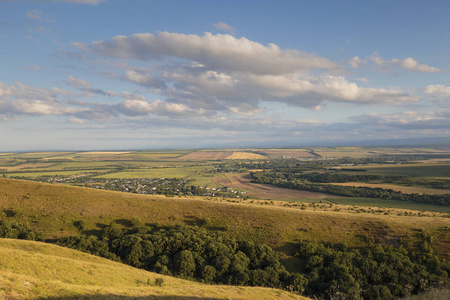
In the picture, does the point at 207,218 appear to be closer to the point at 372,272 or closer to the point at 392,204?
the point at 372,272

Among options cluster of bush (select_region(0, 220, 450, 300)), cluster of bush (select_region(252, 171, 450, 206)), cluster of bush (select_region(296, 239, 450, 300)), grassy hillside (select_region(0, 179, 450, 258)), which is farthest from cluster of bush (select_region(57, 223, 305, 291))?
cluster of bush (select_region(252, 171, 450, 206))

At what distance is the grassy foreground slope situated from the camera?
1878 cm

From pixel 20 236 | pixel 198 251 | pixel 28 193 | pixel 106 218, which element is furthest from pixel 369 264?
pixel 28 193

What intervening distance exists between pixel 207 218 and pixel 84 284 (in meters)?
34.4

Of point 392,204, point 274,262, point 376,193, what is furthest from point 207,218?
point 376,193

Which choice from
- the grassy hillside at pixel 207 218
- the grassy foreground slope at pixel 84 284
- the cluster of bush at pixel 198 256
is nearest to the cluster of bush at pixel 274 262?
the cluster of bush at pixel 198 256

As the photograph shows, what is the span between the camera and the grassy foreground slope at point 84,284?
18.8 meters

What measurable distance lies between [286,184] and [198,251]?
464ft

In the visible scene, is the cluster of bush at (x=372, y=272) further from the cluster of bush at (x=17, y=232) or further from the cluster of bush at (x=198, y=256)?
the cluster of bush at (x=17, y=232)

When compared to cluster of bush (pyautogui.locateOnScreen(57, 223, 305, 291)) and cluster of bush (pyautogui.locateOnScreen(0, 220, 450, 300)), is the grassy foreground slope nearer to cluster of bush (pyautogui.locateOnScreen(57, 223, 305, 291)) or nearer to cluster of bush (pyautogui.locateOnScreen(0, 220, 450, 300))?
cluster of bush (pyautogui.locateOnScreen(57, 223, 305, 291))

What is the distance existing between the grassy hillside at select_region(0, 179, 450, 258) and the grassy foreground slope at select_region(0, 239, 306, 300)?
75.4ft

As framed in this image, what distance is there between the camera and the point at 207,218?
5678cm

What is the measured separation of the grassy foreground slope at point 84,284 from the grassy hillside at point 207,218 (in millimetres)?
22995

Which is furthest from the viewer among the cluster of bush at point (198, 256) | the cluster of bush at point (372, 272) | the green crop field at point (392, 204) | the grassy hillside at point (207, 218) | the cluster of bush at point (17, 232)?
the green crop field at point (392, 204)
